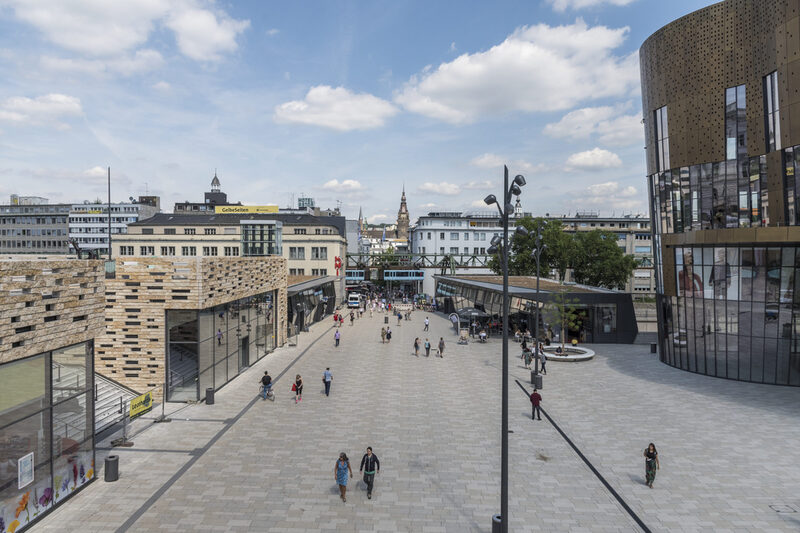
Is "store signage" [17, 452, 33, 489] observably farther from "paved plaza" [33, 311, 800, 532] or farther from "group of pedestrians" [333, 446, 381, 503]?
"group of pedestrians" [333, 446, 381, 503]

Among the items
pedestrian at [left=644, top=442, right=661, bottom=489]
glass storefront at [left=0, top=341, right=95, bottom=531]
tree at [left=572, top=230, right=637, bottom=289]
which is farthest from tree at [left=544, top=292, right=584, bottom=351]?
glass storefront at [left=0, top=341, right=95, bottom=531]

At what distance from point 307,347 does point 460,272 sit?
59832 millimetres

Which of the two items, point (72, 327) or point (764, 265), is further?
point (764, 265)

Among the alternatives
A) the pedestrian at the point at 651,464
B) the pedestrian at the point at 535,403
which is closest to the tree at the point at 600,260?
the pedestrian at the point at 535,403

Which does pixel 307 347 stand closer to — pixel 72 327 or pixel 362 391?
pixel 362 391

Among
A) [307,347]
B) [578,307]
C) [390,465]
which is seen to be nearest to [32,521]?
[390,465]

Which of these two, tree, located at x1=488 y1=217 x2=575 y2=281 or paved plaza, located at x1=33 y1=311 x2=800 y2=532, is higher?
tree, located at x1=488 y1=217 x2=575 y2=281

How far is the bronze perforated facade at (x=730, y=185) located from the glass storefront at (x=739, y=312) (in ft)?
0.18

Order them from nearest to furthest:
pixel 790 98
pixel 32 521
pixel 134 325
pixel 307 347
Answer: pixel 32 521 < pixel 134 325 < pixel 790 98 < pixel 307 347

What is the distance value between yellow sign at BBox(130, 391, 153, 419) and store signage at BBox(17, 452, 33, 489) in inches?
274

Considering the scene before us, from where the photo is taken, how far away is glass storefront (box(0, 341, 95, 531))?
11.2 m

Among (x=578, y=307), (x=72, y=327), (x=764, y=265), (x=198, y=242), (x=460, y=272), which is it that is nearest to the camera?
(x=72, y=327)

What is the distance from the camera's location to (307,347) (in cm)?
3697

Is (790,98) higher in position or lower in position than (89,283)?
higher
